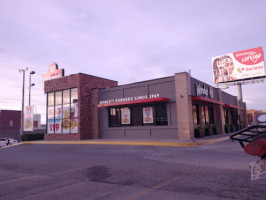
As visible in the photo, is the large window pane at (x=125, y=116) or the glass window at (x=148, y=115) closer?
the glass window at (x=148, y=115)

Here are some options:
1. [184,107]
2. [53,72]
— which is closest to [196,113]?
[184,107]

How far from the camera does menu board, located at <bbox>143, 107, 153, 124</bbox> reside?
797 inches

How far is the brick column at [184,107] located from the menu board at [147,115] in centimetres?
303

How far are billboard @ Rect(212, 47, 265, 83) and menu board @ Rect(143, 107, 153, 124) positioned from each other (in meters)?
28.4

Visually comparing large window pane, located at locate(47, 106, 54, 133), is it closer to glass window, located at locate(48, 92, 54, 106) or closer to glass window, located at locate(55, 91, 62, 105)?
glass window, located at locate(48, 92, 54, 106)

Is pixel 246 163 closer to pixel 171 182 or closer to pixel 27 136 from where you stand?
pixel 171 182

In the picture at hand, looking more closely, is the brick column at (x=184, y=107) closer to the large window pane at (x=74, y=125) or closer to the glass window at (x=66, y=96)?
the large window pane at (x=74, y=125)

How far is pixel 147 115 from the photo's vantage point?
806 inches

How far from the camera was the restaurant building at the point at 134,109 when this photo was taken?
18.3 metres

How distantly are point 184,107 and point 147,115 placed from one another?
4.08m

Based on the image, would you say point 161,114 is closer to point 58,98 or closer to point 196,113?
point 196,113

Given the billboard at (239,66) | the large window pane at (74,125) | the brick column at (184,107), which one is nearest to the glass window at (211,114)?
the brick column at (184,107)

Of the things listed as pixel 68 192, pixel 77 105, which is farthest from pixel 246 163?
pixel 77 105

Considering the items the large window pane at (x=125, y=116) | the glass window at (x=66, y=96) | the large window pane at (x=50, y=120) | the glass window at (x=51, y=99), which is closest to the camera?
the large window pane at (x=125, y=116)
